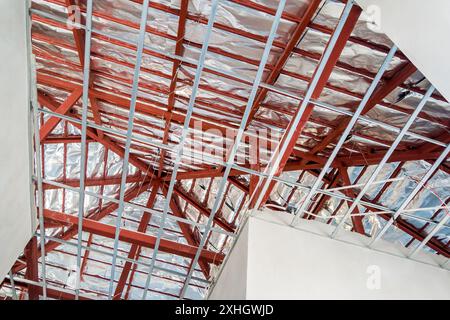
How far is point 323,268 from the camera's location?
683cm

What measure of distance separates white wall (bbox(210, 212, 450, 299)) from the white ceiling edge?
3.51m

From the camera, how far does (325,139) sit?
8312mm

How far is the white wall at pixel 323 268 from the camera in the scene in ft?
21.1

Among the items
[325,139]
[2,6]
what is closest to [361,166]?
[325,139]

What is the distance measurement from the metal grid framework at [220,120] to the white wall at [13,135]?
1.02 feet

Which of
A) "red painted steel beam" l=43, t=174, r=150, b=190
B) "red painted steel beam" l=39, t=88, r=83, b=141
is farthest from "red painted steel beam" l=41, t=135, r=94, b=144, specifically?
"red painted steel beam" l=39, t=88, r=83, b=141

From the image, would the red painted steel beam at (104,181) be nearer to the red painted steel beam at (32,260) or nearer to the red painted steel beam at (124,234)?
the red painted steel beam at (32,260)

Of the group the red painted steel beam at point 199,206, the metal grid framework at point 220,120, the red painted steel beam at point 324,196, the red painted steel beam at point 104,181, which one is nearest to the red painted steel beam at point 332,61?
the metal grid framework at point 220,120

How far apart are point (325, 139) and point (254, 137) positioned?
1446mm

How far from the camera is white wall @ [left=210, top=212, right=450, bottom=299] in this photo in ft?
21.1

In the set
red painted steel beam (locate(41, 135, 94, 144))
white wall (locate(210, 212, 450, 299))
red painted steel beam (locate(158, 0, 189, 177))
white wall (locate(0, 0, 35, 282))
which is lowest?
white wall (locate(210, 212, 450, 299))

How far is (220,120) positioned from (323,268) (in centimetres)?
347

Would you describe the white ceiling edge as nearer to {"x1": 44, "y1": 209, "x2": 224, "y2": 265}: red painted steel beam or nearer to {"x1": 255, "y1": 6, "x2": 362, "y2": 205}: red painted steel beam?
{"x1": 255, "y1": 6, "x2": 362, "y2": 205}: red painted steel beam

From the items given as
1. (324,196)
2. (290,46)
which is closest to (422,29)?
(290,46)
